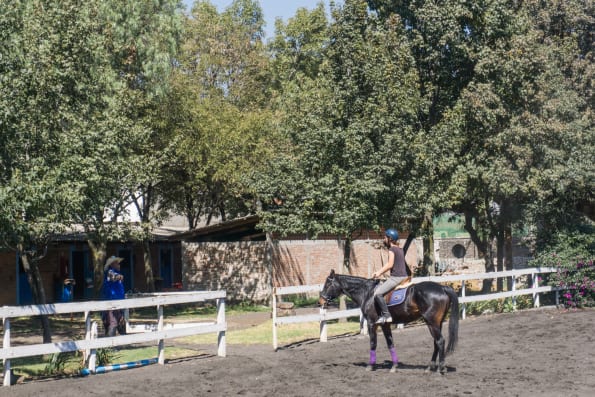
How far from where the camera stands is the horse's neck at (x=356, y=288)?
14.5m

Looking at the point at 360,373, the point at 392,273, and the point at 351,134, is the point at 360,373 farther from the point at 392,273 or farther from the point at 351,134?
the point at 351,134

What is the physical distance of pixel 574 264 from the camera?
82.3 ft

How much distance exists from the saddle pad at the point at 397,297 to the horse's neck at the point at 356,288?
27.5 inches

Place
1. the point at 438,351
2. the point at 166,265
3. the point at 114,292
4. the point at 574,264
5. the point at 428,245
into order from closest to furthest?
1. the point at 438,351
2. the point at 114,292
3. the point at 574,264
4. the point at 428,245
5. the point at 166,265

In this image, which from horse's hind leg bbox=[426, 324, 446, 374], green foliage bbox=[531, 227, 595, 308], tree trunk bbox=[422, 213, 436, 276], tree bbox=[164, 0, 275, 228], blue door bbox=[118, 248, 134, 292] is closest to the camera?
horse's hind leg bbox=[426, 324, 446, 374]

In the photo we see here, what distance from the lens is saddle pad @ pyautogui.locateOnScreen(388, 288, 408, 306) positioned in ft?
45.2

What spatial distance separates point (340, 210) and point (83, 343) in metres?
10.2

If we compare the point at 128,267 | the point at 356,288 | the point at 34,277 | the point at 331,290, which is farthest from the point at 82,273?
the point at 356,288

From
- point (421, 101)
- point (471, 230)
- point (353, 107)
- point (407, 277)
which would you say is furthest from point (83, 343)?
point (471, 230)

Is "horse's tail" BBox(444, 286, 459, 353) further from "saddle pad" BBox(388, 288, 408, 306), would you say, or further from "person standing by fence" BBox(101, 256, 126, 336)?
"person standing by fence" BBox(101, 256, 126, 336)

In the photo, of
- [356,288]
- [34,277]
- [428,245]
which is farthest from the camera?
[428,245]

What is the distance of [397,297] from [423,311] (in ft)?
1.81

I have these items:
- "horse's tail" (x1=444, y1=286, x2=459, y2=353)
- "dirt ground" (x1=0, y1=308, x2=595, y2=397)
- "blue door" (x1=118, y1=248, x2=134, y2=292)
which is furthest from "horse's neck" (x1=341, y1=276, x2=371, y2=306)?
"blue door" (x1=118, y1=248, x2=134, y2=292)

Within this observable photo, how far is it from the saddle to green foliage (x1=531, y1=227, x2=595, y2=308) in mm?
13269
